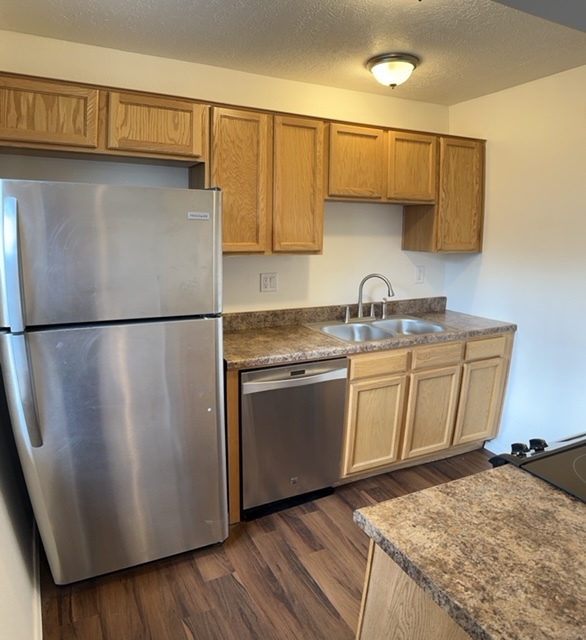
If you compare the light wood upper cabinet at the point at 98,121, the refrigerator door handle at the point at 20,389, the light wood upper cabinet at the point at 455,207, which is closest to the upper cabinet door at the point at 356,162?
the light wood upper cabinet at the point at 455,207

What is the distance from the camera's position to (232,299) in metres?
2.66

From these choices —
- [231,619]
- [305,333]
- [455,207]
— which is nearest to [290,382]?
[305,333]

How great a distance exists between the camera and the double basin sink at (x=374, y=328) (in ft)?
9.36

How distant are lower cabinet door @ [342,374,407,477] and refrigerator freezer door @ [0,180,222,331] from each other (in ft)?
3.38

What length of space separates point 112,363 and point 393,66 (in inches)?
75.3

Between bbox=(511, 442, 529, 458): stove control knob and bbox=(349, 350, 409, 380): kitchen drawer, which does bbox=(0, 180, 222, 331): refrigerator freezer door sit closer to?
bbox=(349, 350, 409, 380): kitchen drawer

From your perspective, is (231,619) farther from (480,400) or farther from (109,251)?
(480,400)

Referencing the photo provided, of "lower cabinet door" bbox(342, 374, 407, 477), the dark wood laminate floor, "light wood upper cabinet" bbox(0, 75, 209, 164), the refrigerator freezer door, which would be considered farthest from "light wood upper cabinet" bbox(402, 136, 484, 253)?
the dark wood laminate floor

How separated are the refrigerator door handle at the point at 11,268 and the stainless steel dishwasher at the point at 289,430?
3.14 ft

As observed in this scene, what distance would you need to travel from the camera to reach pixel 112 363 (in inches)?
67.7

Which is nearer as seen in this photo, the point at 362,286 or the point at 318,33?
the point at 318,33

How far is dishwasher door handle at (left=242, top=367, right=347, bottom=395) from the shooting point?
6.99ft

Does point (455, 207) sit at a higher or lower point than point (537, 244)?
higher

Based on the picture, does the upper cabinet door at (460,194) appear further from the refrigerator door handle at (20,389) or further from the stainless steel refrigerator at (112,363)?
the refrigerator door handle at (20,389)
